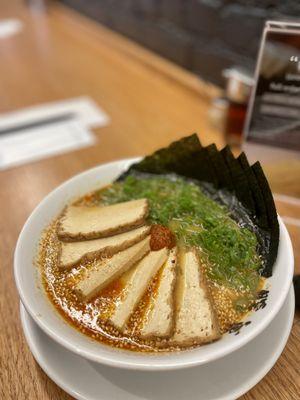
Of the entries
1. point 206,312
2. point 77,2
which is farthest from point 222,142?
point 77,2

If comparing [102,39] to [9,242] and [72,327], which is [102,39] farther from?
[72,327]

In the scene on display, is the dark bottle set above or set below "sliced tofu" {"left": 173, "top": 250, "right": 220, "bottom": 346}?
above

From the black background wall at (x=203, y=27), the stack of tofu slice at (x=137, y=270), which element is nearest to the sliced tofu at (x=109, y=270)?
the stack of tofu slice at (x=137, y=270)

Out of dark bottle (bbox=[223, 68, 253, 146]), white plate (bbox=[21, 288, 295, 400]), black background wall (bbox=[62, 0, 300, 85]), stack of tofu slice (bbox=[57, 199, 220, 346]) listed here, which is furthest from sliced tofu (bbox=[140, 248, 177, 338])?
black background wall (bbox=[62, 0, 300, 85])

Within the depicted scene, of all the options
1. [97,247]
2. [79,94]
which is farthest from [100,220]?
[79,94]

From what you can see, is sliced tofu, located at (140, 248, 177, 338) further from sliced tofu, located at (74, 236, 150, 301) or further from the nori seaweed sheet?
the nori seaweed sheet

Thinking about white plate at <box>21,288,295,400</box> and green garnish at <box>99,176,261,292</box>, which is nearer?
white plate at <box>21,288,295,400</box>

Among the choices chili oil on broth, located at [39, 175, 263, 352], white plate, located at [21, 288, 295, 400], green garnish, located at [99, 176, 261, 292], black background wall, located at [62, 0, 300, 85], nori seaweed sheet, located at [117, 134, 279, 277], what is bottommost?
white plate, located at [21, 288, 295, 400]
